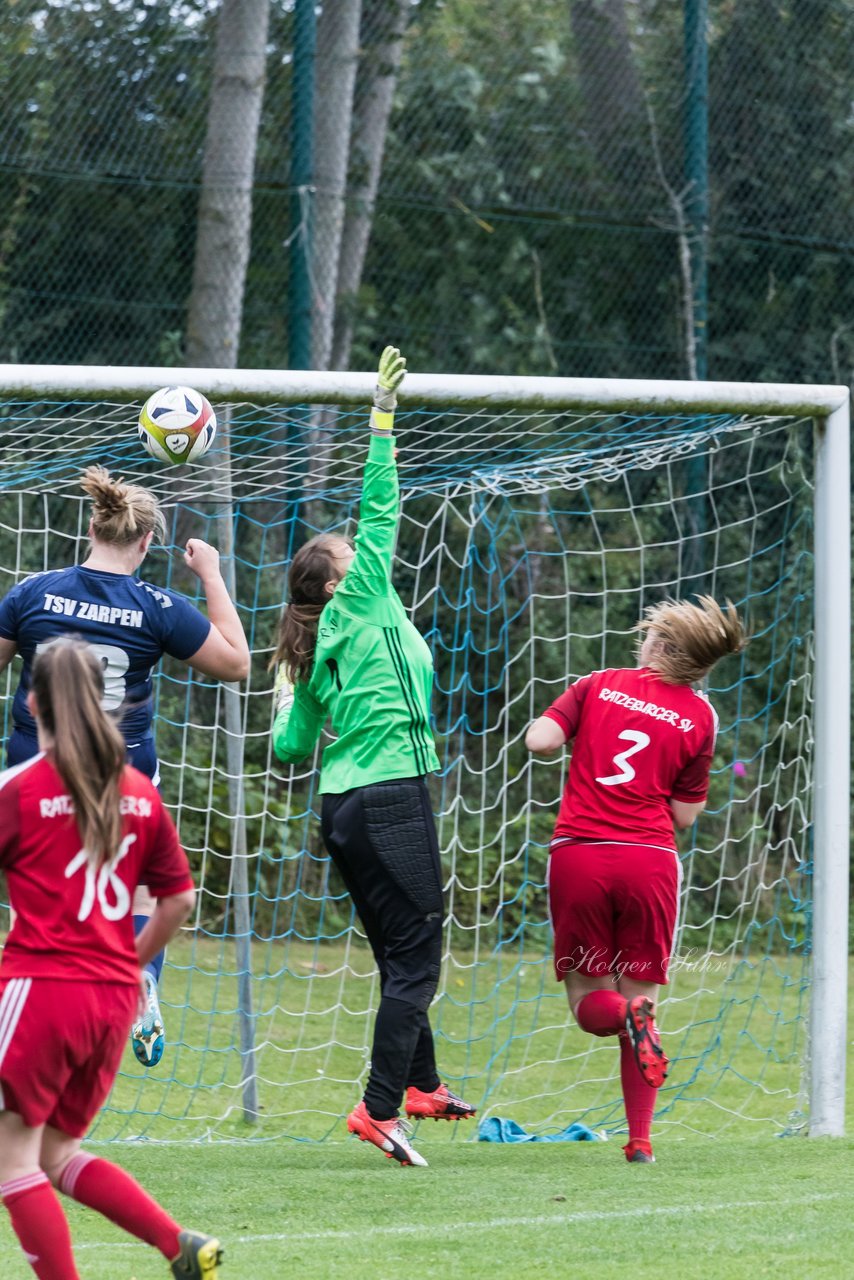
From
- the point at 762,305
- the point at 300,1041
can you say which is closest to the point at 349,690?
the point at 300,1041

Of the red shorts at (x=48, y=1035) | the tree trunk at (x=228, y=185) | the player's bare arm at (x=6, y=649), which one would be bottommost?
the red shorts at (x=48, y=1035)

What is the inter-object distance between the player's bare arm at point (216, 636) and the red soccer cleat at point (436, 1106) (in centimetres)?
136

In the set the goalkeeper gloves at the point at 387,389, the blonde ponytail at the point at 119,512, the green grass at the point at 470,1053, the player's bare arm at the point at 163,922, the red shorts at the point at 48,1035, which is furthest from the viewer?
the green grass at the point at 470,1053

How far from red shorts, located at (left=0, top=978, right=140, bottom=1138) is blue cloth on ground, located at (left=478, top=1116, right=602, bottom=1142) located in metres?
2.77

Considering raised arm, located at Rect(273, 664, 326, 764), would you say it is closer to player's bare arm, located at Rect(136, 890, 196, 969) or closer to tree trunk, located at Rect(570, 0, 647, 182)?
player's bare arm, located at Rect(136, 890, 196, 969)

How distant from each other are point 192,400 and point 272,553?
4.28 meters

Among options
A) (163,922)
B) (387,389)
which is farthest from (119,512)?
(163,922)

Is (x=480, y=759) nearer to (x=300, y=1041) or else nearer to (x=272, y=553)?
(x=272, y=553)

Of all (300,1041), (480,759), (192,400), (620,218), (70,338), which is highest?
(620,218)

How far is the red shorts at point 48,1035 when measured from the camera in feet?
9.79

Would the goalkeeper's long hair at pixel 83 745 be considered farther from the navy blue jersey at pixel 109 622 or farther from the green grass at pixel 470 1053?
the green grass at pixel 470 1053

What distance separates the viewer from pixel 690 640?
4801 mm

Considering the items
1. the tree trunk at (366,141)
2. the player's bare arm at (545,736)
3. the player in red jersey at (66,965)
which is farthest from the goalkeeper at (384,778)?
the tree trunk at (366,141)

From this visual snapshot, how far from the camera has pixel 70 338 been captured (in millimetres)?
9602
